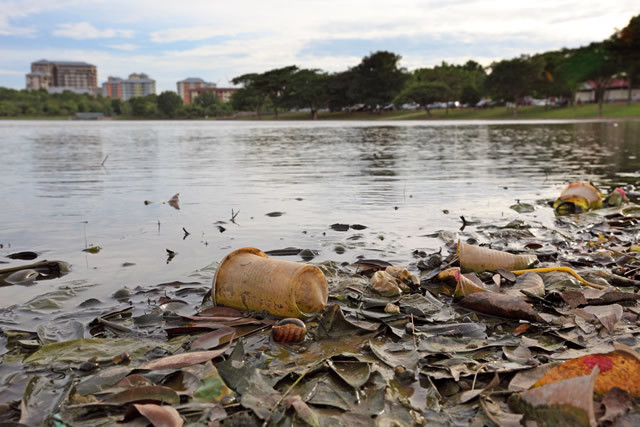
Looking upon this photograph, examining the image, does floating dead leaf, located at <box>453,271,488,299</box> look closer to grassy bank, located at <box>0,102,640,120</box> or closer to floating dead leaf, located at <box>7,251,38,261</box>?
floating dead leaf, located at <box>7,251,38,261</box>

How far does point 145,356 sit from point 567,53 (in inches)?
3671

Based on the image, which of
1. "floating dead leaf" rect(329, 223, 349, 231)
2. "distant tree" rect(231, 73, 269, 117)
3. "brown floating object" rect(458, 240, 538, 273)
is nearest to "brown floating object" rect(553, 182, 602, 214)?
"floating dead leaf" rect(329, 223, 349, 231)

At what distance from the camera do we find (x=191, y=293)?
4746 millimetres

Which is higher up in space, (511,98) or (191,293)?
(511,98)

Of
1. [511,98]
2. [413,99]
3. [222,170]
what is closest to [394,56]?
[413,99]

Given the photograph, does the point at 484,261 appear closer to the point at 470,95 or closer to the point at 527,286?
the point at 527,286

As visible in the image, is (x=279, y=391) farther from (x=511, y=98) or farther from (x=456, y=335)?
(x=511, y=98)

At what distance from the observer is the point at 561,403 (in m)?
2.50

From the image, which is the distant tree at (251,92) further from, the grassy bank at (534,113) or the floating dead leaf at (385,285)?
the floating dead leaf at (385,285)

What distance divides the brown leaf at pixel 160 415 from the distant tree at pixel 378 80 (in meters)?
102

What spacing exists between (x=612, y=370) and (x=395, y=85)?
338 feet

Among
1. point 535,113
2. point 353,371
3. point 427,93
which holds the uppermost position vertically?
point 427,93

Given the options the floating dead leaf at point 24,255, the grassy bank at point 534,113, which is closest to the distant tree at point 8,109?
the grassy bank at point 534,113

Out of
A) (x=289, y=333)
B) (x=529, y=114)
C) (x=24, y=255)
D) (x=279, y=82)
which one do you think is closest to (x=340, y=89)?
(x=279, y=82)
